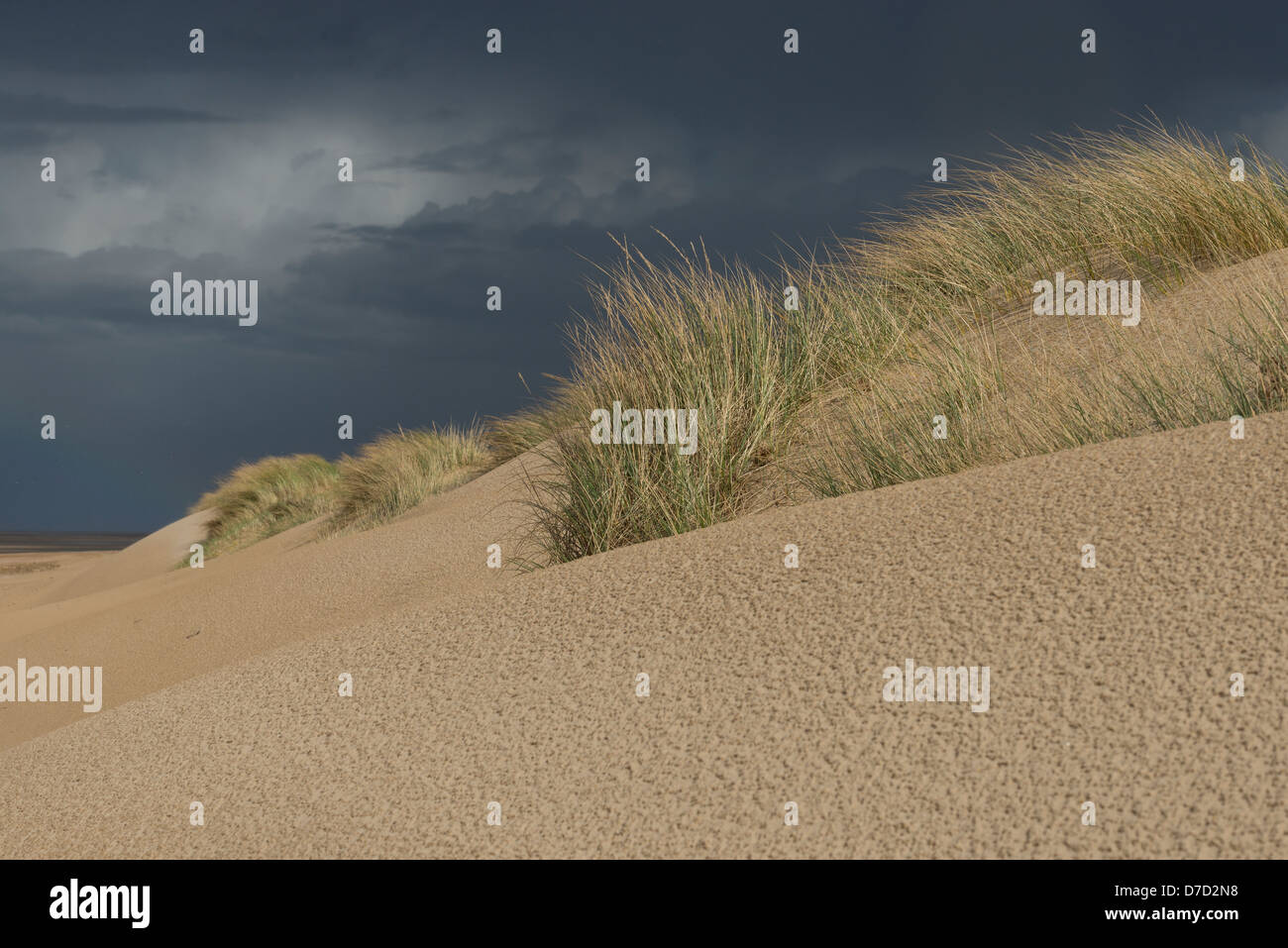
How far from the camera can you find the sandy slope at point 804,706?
178 centimetres

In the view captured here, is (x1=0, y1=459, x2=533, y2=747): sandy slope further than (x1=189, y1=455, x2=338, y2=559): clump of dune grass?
No

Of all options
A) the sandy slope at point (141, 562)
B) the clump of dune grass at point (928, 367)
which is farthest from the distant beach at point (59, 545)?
the clump of dune grass at point (928, 367)

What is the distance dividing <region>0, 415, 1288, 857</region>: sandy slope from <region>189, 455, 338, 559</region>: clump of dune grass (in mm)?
11206

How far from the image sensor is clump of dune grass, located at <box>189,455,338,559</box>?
1469cm

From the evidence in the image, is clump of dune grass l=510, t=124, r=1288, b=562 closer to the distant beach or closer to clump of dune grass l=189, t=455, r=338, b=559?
clump of dune grass l=189, t=455, r=338, b=559

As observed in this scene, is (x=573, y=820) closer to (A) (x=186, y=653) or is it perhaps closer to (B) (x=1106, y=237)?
(A) (x=186, y=653)

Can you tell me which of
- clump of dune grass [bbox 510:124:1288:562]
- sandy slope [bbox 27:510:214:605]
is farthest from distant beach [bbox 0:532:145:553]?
clump of dune grass [bbox 510:124:1288:562]

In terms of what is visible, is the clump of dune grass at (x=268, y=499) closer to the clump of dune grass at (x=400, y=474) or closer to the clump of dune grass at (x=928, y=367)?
the clump of dune grass at (x=400, y=474)

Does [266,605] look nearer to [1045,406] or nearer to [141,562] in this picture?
[1045,406]

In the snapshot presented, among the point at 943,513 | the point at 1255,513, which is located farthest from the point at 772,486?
the point at 1255,513

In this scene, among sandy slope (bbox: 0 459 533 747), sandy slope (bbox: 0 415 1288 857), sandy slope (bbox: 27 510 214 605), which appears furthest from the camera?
sandy slope (bbox: 27 510 214 605)

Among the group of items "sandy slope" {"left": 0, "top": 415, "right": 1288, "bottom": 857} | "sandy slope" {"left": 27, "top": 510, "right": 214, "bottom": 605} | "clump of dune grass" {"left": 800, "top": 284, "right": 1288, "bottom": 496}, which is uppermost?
"sandy slope" {"left": 27, "top": 510, "right": 214, "bottom": 605}

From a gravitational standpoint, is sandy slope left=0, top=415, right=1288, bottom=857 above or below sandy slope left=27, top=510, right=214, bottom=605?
below
